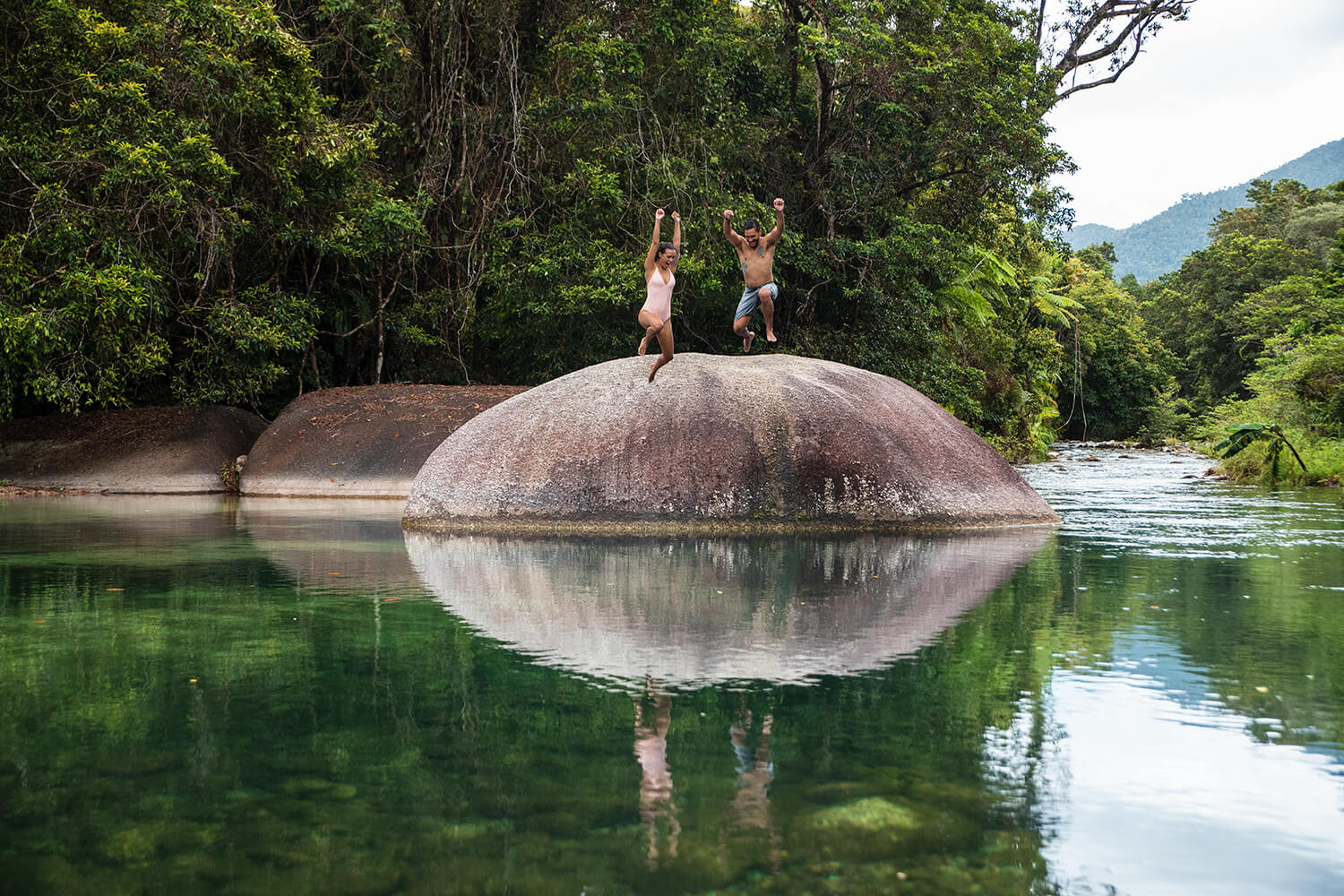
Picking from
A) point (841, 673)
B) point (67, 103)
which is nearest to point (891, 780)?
point (841, 673)

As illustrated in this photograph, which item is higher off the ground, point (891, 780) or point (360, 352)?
point (360, 352)

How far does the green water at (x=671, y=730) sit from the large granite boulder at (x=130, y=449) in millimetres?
10054

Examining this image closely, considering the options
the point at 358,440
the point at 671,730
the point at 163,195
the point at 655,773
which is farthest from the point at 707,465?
the point at 163,195

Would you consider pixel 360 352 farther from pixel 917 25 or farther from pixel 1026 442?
pixel 1026 442

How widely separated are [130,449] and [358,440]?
394 cm

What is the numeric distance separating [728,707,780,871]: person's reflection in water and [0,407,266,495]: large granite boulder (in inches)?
582

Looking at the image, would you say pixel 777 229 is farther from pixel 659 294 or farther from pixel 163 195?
pixel 163 195

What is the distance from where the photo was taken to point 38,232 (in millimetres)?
14492

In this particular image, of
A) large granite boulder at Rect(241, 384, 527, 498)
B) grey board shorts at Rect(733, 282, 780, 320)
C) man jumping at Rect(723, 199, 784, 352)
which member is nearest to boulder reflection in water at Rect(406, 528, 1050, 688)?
man jumping at Rect(723, 199, 784, 352)

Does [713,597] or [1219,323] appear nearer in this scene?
[713,597]

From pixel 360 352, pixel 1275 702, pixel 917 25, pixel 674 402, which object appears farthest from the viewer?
pixel 360 352

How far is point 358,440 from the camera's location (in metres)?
16.0

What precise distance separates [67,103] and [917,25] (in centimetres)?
1375

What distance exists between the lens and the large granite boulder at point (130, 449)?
54.4 feet
